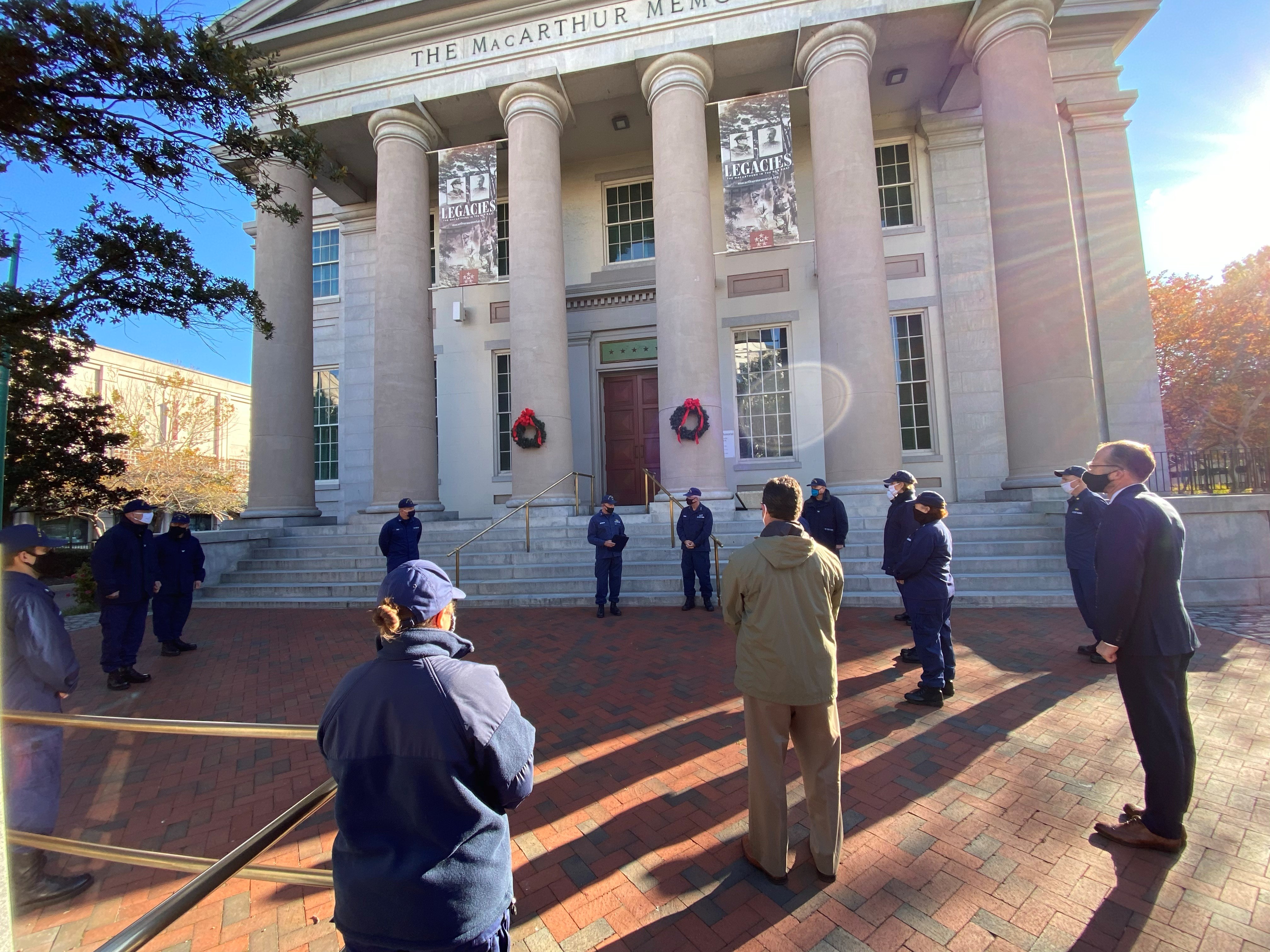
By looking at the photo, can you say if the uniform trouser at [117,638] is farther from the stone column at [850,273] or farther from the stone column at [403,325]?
the stone column at [850,273]

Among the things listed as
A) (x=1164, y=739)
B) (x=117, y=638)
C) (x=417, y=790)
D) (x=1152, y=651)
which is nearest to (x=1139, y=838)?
(x=1164, y=739)

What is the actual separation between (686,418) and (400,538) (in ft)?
18.1

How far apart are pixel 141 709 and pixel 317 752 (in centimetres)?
228

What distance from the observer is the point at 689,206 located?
1152 centimetres

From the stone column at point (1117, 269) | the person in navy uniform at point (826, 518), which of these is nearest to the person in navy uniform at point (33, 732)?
the person in navy uniform at point (826, 518)

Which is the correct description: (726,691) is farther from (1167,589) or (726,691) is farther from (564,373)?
(564,373)

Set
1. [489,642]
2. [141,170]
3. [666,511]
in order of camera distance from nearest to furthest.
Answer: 1. [141,170]
2. [489,642]
3. [666,511]

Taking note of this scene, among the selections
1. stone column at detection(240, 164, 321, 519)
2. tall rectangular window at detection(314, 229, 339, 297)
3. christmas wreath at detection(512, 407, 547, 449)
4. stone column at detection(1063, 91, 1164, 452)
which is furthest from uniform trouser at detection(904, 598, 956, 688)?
tall rectangular window at detection(314, 229, 339, 297)

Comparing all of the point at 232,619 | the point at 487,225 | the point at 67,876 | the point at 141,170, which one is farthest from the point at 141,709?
the point at 487,225

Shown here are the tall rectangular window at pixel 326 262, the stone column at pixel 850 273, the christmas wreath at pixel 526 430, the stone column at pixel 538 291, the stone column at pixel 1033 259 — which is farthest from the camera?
the tall rectangular window at pixel 326 262

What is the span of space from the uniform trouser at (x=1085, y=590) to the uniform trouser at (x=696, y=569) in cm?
417

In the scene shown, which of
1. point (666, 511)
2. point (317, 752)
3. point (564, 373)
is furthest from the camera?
point (564, 373)

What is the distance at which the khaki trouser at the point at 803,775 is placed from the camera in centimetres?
272

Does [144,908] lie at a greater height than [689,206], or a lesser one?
lesser
